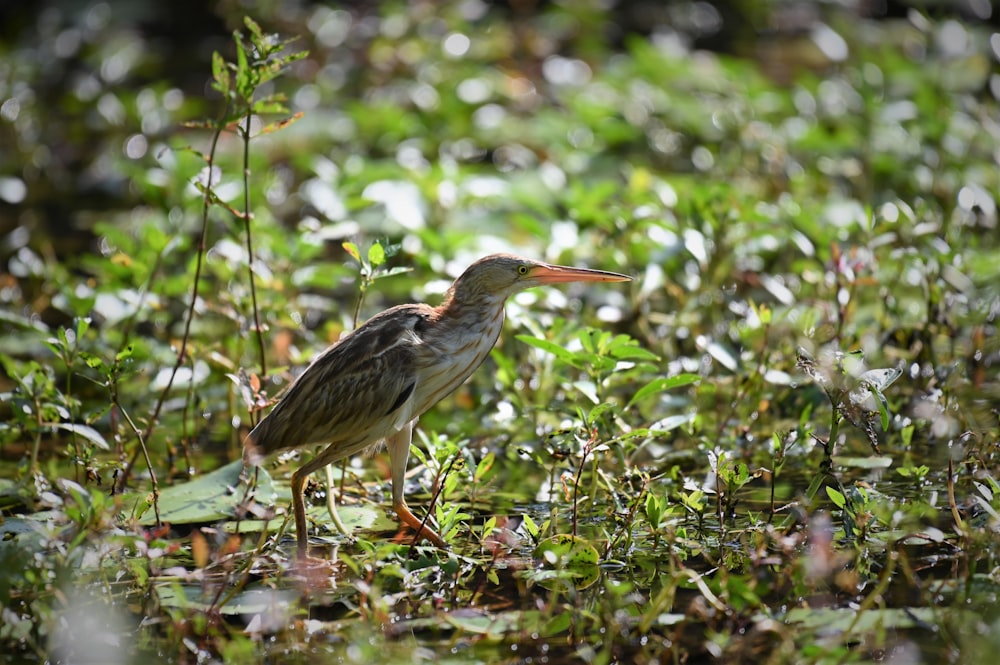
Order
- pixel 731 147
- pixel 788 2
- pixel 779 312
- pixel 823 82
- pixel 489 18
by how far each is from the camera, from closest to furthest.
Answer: pixel 779 312 → pixel 731 147 → pixel 823 82 → pixel 489 18 → pixel 788 2

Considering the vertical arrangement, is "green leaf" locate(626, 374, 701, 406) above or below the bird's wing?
below

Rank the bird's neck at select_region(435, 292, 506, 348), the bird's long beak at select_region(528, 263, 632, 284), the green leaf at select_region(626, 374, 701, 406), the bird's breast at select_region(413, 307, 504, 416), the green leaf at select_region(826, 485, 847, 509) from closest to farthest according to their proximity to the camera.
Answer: the green leaf at select_region(826, 485, 847, 509), the green leaf at select_region(626, 374, 701, 406), the bird's breast at select_region(413, 307, 504, 416), the bird's neck at select_region(435, 292, 506, 348), the bird's long beak at select_region(528, 263, 632, 284)

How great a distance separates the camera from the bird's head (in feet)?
15.3

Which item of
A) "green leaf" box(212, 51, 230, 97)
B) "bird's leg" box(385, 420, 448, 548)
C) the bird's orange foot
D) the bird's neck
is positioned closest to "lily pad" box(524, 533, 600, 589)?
the bird's orange foot

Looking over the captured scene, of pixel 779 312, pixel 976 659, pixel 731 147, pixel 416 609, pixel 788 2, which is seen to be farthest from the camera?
pixel 788 2

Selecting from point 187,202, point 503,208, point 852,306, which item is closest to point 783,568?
point 852,306

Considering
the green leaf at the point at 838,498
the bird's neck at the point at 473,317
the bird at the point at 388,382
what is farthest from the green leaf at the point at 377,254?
the green leaf at the point at 838,498

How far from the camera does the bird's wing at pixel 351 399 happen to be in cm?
424

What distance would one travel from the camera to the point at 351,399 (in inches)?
166

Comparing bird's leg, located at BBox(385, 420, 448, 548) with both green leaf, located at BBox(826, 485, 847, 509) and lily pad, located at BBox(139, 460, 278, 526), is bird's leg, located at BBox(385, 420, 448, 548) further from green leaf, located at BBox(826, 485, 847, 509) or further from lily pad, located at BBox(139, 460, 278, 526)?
green leaf, located at BBox(826, 485, 847, 509)

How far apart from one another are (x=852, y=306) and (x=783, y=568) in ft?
7.03

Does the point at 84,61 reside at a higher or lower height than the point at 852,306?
higher

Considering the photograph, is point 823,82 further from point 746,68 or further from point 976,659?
point 976,659

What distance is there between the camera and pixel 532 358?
5.17 meters
